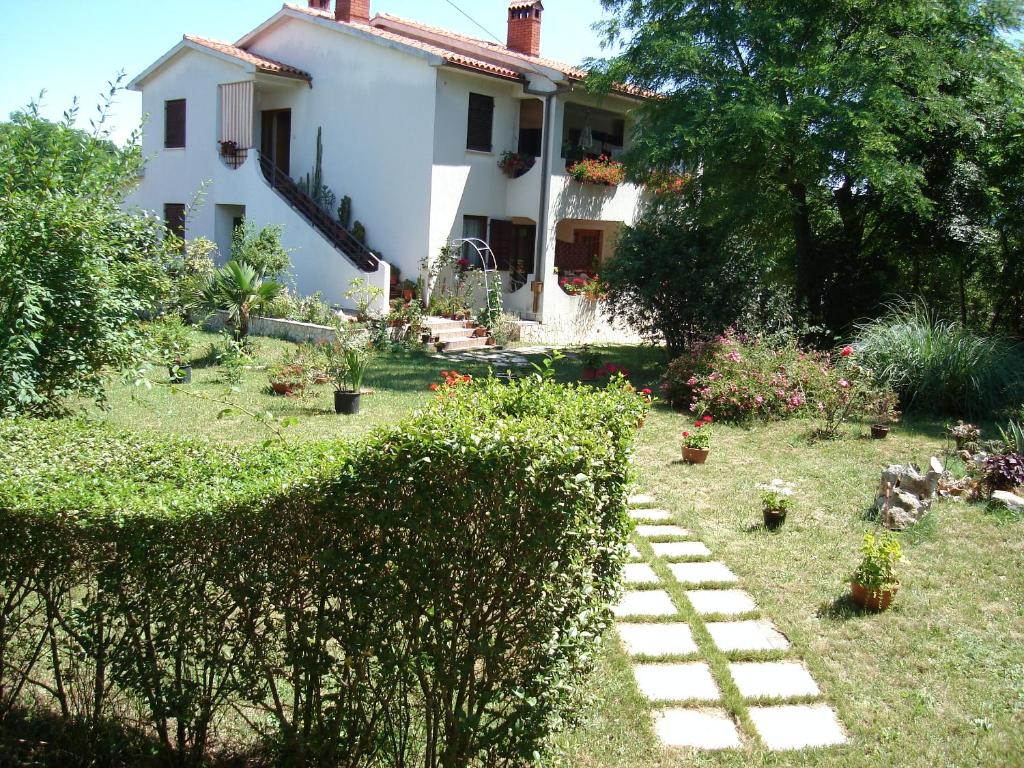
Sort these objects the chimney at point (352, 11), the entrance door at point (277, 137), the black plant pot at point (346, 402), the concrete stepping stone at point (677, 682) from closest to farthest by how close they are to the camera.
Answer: the concrete stepping stone at point (677, 682) → the black plant pot at point (346, 402) → the chimney at point (352, 11) → the entrance door at point (277, 137)

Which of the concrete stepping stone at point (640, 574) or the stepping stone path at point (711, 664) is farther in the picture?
the concrete stepping stone at point (640, 574)

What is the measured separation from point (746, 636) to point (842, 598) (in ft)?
3.06

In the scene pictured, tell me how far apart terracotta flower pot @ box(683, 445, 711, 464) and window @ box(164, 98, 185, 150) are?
18.9 m

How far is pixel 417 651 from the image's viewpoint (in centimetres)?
330

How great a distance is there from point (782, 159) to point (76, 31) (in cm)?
1058

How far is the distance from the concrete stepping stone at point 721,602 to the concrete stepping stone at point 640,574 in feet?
1.02

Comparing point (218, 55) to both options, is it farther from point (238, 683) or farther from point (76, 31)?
point (238, 683)

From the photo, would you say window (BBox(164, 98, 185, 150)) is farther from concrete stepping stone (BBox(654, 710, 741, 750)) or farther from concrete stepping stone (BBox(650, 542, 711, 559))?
concrete stepping stone (BBox(654, 710, 741, 750))

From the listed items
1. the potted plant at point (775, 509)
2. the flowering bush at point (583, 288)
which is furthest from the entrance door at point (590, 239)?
the potted plant at point (775, 509)

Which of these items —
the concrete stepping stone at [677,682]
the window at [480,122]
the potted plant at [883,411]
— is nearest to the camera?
the concrete stepping stone at [677,682]

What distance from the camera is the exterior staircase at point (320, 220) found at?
742 inches

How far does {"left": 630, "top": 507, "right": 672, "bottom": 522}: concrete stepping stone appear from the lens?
730cm

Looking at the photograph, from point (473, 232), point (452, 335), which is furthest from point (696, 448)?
point (473, 232)

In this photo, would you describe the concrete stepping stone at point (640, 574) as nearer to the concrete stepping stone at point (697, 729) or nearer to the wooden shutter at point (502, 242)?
the concrete stepping stone at point (697, 729)
